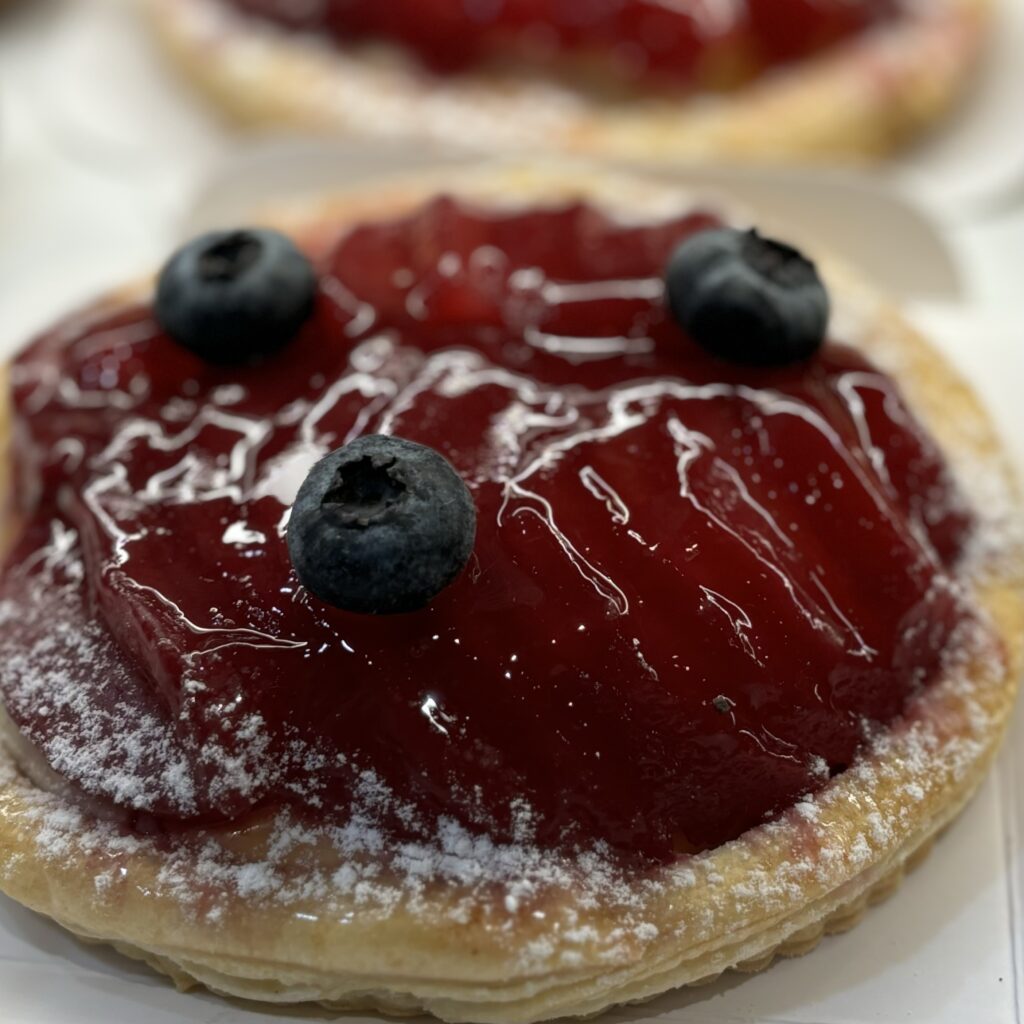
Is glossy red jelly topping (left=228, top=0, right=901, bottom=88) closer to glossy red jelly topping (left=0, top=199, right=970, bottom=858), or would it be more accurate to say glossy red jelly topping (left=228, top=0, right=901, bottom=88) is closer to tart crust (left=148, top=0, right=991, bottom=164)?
tart crust (left=148, top=0, right=991, bottom=164)

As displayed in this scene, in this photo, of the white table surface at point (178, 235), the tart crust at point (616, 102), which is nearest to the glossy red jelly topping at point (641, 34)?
the tart crust at point (616, 102)

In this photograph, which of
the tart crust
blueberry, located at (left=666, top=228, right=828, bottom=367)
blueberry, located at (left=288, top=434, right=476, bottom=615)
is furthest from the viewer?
the tart crust

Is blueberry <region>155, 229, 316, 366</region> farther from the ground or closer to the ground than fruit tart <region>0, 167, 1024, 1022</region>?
farther from the ground

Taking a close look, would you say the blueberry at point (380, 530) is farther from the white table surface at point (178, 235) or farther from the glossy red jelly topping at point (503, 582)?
the white table surface at point (178, 235)

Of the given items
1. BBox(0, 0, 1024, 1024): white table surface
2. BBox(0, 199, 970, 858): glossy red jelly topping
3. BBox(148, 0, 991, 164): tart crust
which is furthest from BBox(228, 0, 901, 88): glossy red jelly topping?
BBox(0, 199, 970, 858): glossy red jelly topping

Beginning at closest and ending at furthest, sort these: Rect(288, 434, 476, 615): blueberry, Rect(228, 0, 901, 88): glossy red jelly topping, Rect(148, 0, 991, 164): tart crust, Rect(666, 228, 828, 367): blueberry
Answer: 1. Rect(288, 434, 476, 615): blueberry
2. Rect(666, 228, 828, 367): blueberry
3. Rect(148, 0, 991, 164): tart crust
4. Rect(228, 0, 901, 88): glossy red jelly topping

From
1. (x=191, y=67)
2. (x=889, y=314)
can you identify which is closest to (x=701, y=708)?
(x=889, y=314)

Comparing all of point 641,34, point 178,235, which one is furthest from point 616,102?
point 178,235
